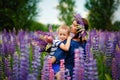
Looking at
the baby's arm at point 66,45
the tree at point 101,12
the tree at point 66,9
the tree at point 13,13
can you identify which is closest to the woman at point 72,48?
the baby's arm at point 66,45

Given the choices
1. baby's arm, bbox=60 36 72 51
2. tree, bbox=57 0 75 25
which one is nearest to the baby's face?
baby's arm, bbox=60 36 72 51

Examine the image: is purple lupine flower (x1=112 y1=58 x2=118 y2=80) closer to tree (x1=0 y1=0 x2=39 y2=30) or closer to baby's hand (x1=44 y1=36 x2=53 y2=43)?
baby's hand (x1=44 y1=36 x2=53 y2=43)

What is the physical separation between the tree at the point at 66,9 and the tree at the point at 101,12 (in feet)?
36.6

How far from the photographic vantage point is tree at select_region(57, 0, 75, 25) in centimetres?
2870

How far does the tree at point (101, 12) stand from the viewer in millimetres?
17125

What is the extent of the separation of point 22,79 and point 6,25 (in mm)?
10298

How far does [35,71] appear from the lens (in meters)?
2.60

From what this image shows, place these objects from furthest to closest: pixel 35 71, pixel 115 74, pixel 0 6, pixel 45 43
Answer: pixel 0 6, pixel 45 43, pixel 115 74, pixel 35 71

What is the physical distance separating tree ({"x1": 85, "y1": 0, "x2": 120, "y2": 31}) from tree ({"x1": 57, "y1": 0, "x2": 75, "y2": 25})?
11.2 meters

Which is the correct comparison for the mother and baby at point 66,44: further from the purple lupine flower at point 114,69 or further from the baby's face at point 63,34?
the purple lupine flower at point 114,69

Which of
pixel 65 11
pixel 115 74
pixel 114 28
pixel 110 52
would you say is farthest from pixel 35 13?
pixel 65 11

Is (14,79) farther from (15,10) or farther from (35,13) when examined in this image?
(35,13)

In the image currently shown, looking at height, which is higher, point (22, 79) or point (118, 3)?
point (118, 3)

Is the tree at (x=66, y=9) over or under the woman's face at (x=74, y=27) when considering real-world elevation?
over
